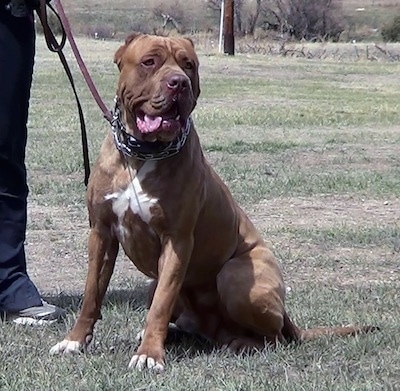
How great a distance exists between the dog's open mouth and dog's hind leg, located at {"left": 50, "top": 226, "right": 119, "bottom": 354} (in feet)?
1.86

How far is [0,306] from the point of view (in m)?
5.55

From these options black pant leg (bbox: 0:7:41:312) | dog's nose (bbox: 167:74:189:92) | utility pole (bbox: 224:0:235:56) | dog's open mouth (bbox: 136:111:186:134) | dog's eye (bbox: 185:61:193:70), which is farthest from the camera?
utility pole (bbox: 224:0:235:56)

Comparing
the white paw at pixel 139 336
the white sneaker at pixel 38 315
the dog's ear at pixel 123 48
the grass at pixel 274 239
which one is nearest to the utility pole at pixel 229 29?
the grass at pixel 274 239

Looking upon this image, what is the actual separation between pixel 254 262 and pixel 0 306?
147 centimetres

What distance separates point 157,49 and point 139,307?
170 cm

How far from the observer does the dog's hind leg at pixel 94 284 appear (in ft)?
15.7

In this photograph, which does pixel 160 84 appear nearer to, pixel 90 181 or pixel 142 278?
pixel 90 181

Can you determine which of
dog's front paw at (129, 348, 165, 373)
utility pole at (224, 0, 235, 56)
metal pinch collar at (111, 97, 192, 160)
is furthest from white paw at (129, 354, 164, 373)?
utility pole at (224, 0, 235, 56)

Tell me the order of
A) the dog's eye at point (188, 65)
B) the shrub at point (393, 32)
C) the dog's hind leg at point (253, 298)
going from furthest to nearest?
1. the shrub at point (393, 32)
2. the dog's hind leg at point (253, 298)
3. the dog's eye at point (188, 65)

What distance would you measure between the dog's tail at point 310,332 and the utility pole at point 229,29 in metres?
27.6

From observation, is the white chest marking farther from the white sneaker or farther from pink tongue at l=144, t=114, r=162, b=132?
the white sneaker

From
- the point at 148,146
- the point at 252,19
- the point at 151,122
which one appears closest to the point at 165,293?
the point at 148,146

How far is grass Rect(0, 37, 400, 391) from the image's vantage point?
4441 millimetres

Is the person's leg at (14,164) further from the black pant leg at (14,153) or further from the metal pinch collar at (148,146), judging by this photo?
the metal pinch collar at (148,146)
